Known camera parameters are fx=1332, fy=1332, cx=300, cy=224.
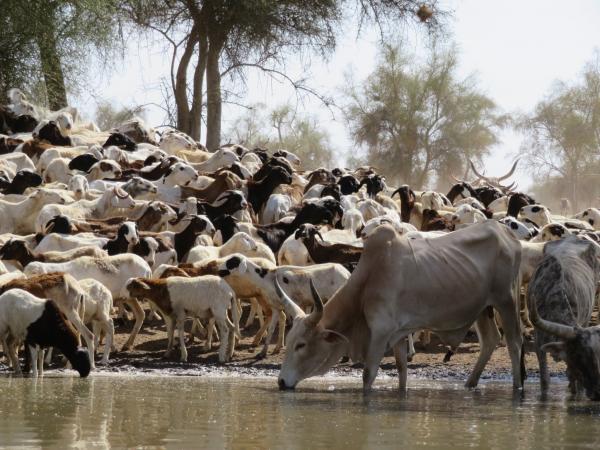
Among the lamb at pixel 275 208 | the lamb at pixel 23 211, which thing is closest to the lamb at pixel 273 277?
the lamb at pixel 23 211

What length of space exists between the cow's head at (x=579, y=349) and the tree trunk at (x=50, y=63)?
805 inches

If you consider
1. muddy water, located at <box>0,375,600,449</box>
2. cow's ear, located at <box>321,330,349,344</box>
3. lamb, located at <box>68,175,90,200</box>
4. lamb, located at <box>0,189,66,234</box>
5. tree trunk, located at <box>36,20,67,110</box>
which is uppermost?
tree trunk, located at <box>36,20,67,110</box>

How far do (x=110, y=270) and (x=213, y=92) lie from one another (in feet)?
60.1

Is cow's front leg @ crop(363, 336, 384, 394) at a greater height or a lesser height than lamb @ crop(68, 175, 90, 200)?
lesser

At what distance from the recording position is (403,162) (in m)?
57.6

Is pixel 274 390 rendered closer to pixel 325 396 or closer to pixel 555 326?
pixel 325 396

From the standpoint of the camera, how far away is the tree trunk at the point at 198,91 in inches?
1384

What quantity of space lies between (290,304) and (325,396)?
4.45 ft

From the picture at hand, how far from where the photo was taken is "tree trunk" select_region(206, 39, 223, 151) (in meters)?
35.0

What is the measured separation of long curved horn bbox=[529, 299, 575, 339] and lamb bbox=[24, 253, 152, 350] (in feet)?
21.2

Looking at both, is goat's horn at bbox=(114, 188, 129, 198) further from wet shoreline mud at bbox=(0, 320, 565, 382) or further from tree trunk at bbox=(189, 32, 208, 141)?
tree trunk at bbox=(189, 32, 208, 141)

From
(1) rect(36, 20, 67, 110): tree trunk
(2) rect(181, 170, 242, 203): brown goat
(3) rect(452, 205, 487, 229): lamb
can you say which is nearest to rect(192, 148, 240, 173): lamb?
(2) rect(181, 170, 242, 203): brown goat

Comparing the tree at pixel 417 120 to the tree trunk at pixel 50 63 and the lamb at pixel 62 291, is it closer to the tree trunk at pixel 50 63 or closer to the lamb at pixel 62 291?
the tree trunk at pixel 50 63

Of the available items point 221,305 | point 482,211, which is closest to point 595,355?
point 221,305
